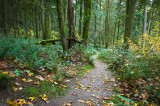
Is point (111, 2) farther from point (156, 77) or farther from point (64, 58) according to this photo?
point (156, 77)

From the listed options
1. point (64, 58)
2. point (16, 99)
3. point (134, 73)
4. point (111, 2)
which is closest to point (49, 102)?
point (16, 99)

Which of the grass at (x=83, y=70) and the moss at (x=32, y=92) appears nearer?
the moss at (x=32, y=92)

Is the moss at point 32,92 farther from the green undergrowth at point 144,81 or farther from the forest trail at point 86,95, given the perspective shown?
the green undergrowth at point 144,81

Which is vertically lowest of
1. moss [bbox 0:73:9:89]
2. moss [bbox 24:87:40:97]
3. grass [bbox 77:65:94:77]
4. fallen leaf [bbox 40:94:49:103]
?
grass [bbox 77:65:94:77]

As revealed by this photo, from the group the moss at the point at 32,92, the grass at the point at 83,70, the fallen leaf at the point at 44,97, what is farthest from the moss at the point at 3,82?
the grass at the point at 83,70

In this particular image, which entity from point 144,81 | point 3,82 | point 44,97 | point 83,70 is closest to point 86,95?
point 44,97

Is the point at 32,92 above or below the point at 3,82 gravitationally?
below

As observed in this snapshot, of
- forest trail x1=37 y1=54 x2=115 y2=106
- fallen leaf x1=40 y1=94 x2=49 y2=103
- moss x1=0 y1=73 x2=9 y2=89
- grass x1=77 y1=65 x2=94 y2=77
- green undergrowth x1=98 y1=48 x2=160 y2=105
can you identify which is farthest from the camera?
grass x1=77 y1=65 x2=94 y2=77

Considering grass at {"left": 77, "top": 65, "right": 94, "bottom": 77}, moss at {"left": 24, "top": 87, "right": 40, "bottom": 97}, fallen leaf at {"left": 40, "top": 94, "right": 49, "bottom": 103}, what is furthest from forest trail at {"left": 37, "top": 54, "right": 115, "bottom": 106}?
grass at {"left": 77, "top": 65, "right": 94, "bottom": 77}

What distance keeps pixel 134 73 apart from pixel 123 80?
0.49 m

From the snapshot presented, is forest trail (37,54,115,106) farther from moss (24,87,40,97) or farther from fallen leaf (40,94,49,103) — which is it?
moss (24,87,40,97)

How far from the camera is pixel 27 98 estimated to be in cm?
254

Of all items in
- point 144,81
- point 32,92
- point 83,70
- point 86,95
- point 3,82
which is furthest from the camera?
point 83,70

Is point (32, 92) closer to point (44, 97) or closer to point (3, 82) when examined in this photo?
point (44, 97)
